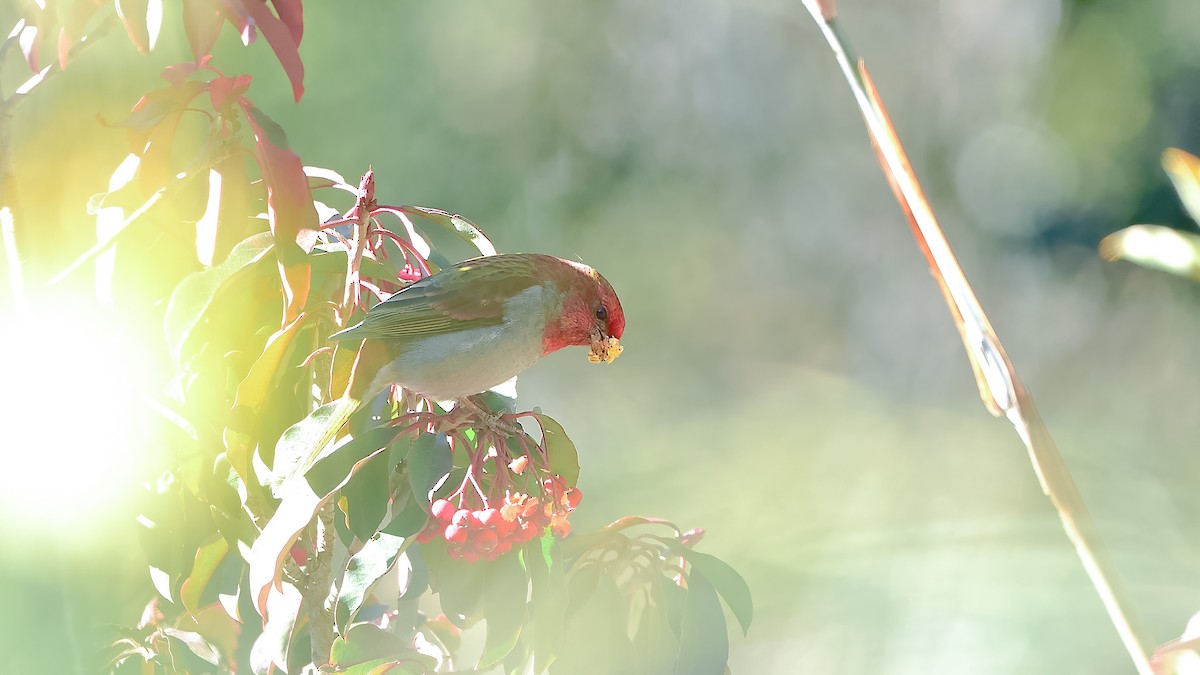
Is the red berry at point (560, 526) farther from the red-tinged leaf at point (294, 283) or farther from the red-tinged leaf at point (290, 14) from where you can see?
the red-tinged leaf at point (290, 14)

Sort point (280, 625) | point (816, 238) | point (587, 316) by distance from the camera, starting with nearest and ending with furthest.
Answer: point (280, 625)
point (587, 316)
point (816, 238)

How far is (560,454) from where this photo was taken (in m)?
0.76

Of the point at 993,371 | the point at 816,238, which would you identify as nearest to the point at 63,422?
the point at 993,371

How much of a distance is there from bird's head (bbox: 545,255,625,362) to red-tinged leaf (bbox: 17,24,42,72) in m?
0.42

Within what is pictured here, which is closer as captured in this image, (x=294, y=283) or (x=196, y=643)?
(x=294, y=283)

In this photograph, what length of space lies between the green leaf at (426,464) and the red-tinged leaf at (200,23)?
262 mm

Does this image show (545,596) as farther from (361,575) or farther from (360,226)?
(360,226)

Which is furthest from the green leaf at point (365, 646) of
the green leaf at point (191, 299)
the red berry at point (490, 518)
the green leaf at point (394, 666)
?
the green leaf at point (191, 299)

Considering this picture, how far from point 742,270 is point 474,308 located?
2956mm

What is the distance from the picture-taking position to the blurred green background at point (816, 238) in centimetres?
280

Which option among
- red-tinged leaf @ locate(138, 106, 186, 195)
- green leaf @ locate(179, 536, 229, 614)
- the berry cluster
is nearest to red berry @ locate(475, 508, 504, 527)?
the berry cluster

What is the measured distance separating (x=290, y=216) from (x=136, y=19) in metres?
0.13

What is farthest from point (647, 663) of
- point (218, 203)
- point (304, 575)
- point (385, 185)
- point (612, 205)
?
point (612, 205)

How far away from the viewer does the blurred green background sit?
2801 millimetres
